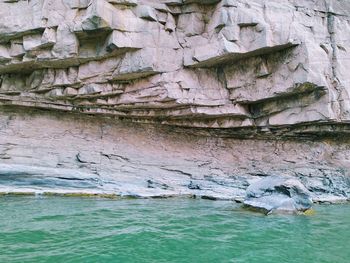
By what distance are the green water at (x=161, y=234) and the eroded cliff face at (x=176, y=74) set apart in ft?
13.9

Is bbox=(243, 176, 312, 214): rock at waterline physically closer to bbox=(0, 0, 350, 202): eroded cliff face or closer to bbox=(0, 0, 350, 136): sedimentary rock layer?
bbox=(0, 0, 350, 202): eroded cliff face

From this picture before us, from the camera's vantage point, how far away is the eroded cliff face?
15.0 m

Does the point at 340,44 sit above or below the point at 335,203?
above

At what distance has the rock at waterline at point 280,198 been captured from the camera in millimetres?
10758

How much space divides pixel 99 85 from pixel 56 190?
16.2 ft

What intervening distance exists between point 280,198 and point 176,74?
7.35 metres

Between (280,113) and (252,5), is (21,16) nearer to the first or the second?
(252,5)

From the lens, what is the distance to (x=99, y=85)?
15.9 metres

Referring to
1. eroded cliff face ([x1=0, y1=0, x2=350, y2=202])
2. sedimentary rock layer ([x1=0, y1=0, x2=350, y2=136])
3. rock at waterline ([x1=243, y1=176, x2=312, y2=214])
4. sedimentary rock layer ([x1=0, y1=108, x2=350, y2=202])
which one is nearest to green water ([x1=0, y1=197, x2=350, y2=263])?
rock at waterline ([x1=243, y1=176, x2=312, y2=214])

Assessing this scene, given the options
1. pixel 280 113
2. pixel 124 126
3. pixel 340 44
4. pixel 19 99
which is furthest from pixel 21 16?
pixel 340 44

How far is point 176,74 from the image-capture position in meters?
15.8

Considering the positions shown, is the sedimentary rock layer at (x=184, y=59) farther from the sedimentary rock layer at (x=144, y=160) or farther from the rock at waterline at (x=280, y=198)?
the rock at waterline at (x=280, y=198)

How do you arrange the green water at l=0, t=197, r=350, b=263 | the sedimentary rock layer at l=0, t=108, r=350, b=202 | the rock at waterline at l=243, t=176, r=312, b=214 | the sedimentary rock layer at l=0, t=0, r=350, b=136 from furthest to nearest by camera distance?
1. the sedimentary rock layer at l=0, t=0, r=350, b=136
2. the sedimentary rock layer at l=0, t=108, r=350, b=202
3. the rock at waterline at l=243, t=176, r=312, b=214
4. the green water at l=0, t=197, r=350, b=263

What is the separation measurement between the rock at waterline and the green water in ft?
1.63
